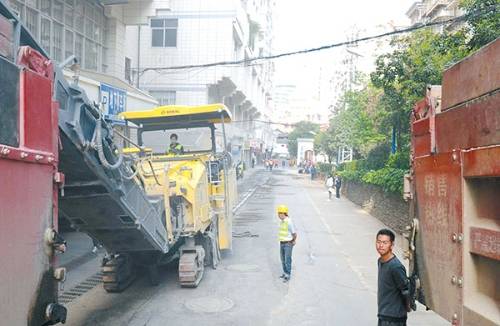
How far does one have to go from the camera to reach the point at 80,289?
8875 millimetres

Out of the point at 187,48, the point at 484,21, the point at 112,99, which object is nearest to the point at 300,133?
the point at 187,48

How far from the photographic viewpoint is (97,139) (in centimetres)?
482

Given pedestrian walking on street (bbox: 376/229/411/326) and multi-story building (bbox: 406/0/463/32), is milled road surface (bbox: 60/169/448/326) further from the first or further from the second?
multi-story building (bbox: 406/0/463/32)

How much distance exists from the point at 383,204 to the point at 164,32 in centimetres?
1775

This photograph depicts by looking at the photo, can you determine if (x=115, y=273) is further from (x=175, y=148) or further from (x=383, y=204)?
(x=383, y=204)

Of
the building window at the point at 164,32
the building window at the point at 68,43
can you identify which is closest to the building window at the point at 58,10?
the building window at the point at 68,43

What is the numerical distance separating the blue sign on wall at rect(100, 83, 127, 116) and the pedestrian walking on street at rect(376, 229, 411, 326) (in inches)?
413

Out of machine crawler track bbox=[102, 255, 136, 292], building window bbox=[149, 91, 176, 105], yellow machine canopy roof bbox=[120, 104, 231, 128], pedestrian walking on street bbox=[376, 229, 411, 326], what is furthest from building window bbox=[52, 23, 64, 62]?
pedestrian walking on street bbox=[376, 229, 411, 326]

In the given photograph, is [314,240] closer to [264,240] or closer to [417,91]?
[264,240]

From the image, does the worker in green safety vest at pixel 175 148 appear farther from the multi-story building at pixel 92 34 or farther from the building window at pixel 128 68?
the building window at pixel 128 68

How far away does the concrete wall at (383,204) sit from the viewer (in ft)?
51.5

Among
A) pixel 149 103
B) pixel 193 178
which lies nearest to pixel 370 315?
pixel 193 178

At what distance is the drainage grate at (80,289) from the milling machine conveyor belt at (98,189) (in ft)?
4.93

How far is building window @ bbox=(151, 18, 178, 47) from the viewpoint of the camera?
29953 mm
